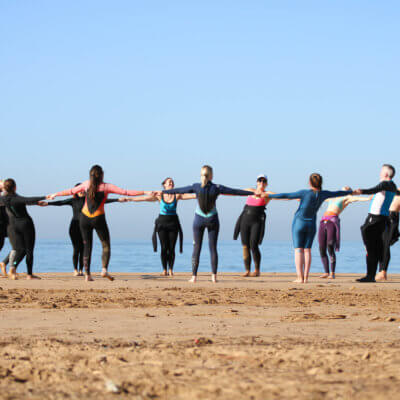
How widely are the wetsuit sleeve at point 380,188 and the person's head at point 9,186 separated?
23.7ft

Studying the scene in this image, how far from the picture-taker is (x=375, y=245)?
42.0 feet

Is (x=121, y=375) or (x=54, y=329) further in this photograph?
(x=54, y=329)

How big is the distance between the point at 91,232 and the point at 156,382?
8.06m

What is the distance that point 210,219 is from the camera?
11.7 m

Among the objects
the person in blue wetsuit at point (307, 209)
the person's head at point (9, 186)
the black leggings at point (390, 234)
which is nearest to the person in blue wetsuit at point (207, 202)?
the person in blue wetsuit at point (307, 209)

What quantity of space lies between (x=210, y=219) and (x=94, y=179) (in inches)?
94.5

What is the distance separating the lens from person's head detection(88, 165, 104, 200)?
11.6 m

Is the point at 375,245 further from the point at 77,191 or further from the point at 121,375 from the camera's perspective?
the point at 121,375

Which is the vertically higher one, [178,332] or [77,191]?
[77,191]

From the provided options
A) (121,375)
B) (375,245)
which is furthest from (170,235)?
(121,375)

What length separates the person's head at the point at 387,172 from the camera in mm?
12633

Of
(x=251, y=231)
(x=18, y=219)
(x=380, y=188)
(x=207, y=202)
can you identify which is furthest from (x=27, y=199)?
(x=380, y=188)

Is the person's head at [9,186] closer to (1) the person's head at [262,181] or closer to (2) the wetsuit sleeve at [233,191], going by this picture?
(2) the wetsuit sleeve at [233,191]

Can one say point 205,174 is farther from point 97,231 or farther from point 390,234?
point 390,234
